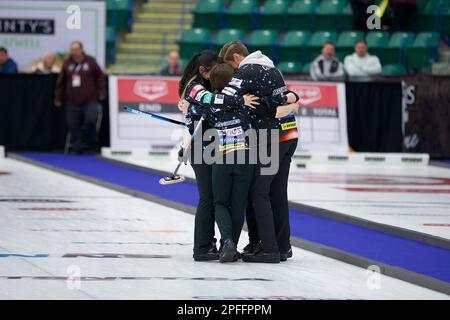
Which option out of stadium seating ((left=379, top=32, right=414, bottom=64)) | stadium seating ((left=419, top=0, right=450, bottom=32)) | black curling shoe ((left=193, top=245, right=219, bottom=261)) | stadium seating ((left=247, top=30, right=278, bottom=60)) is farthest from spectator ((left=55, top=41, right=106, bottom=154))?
black curling shoe ((left=193, top=245, right=219, bottom=261))

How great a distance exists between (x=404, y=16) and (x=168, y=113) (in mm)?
6992

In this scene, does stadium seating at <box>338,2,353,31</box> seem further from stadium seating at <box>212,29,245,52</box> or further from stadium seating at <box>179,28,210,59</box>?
stadium seating at <box>179,28,210,59</box>

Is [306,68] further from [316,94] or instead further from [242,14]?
[316,94]

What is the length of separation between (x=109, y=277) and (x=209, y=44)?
16741 mm

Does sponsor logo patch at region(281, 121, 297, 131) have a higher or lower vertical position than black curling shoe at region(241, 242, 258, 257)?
higher

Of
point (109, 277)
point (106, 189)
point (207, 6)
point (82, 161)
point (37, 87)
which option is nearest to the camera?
point (109, 277)

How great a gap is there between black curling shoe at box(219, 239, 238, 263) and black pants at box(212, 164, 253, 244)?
0.21 ft

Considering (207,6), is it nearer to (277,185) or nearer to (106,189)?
(106,189)

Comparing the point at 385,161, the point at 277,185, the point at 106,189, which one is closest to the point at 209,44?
the point at 385,161

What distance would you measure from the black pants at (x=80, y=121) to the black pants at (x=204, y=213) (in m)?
11.2

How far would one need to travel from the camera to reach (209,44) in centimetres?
2544

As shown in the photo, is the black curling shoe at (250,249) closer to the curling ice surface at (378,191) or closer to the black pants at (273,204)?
the black pants at (273,204)

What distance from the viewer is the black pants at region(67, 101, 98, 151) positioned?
831 inches

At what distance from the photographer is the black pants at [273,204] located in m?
10.1
